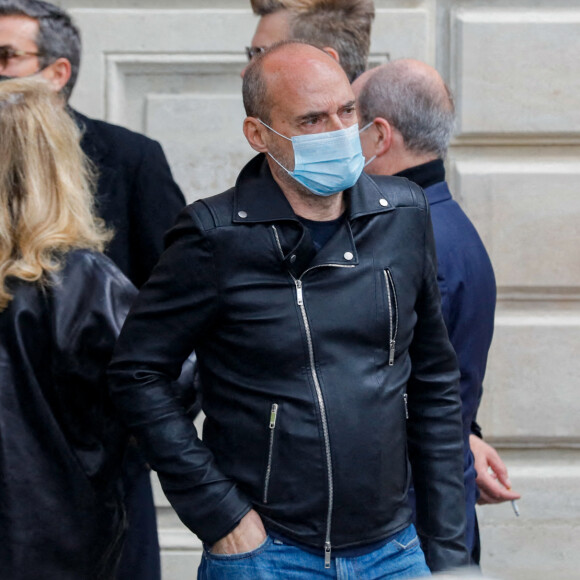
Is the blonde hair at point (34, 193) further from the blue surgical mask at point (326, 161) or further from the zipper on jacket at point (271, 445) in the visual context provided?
the zipper on jacket at point (271, 445)

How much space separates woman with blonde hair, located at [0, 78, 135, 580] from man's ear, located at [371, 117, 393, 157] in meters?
0.93

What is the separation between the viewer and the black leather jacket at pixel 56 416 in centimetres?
244

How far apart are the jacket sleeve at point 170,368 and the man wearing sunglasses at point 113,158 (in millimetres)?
1169

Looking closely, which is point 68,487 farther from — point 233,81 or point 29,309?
point 233,81

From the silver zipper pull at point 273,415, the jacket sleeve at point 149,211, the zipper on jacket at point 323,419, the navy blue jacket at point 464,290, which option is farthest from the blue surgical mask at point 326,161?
the jacket sleeve at point 149,211

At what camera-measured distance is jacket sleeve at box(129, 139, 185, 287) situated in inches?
139

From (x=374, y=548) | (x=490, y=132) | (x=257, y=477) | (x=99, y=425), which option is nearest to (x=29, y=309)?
(x=99, y=425)

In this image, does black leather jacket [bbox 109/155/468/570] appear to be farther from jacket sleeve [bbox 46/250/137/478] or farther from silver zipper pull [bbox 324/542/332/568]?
jacket sleeve [bbox 46/250/137/478]

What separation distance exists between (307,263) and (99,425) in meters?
0.66

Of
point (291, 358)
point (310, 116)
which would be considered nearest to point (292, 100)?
point (310, 116)

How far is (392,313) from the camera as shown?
7.79 feet

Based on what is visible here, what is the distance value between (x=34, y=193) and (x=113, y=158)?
1100 mm

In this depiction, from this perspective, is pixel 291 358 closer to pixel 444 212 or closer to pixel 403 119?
pixel 444 212

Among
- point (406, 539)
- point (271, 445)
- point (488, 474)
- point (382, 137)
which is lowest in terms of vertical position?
point (488, 474)
